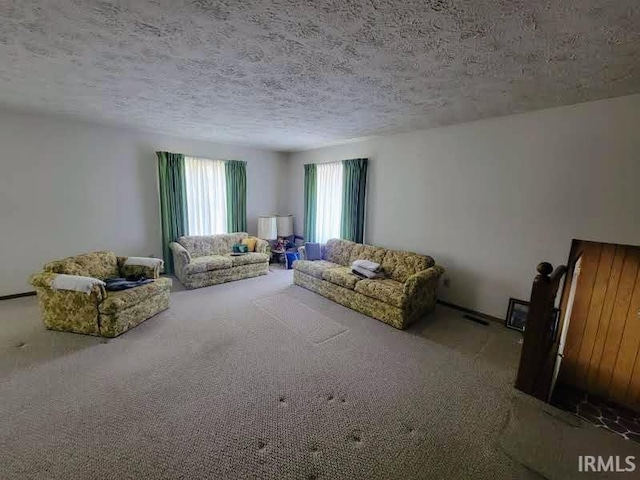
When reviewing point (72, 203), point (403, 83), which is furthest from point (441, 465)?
point (72, 203)

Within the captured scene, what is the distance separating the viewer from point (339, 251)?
4867 millimetres

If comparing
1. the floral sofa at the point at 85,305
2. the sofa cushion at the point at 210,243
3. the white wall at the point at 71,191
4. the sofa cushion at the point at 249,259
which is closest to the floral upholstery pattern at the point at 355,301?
the sofa cushion at the point at 249,259

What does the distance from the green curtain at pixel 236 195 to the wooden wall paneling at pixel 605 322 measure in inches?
225

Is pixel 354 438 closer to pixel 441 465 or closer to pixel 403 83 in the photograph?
pixel 441 465

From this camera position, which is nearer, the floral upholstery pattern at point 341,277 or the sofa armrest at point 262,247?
the floral upholstery pattern at point 341,277

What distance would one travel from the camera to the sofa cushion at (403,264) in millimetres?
3779

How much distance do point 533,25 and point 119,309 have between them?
4182 mm

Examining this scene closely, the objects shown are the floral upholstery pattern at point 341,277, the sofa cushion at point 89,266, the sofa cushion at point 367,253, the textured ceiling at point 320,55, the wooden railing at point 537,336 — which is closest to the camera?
the textured ceiling at point 320,55

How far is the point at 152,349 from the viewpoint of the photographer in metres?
2.74

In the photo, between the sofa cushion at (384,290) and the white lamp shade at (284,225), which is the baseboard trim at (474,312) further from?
the white lamp shade at (284,225)

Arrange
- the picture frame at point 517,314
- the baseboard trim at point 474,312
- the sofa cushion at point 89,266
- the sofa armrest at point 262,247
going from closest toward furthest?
the sofa cushion at point 89,266
the picture frame at point 517,314
the baseboard trim at point 474,312
the sofa armrest at point 262,247

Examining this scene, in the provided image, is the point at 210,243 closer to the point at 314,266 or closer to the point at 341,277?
the point at 314,266

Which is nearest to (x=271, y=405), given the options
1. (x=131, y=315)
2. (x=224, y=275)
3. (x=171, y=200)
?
(x=131, y=315)

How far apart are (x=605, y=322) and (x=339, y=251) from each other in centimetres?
341
